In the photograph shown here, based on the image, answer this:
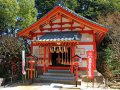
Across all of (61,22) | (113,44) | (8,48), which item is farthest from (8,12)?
(113,44)

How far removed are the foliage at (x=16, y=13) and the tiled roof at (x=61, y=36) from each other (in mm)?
4647

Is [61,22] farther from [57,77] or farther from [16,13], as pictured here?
[16,13]

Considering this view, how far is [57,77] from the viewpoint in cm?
1636

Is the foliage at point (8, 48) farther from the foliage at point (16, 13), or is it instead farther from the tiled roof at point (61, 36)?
the tiled roof at point (61, 36)

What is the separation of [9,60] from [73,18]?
6638mm

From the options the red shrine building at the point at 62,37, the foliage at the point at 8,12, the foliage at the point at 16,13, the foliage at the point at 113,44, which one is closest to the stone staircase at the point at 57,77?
the red shrine building at the point at 62,37

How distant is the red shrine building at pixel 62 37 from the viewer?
654 inches

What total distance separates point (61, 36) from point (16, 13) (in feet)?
19.9

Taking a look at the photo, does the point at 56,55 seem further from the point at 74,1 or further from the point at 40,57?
the point at 74,1

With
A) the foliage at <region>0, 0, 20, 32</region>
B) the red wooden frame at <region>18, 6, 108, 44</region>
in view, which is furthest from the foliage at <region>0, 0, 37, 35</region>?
the red wooden frame at <region>18, 6, 108, 44</region>

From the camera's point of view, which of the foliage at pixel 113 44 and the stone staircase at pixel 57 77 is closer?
the stone staircase at pixel 57 77

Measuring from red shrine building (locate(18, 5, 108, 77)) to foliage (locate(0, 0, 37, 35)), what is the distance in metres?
3.11

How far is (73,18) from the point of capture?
55.8 feet

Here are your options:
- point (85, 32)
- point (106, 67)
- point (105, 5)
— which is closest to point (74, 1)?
point (105, 5)
